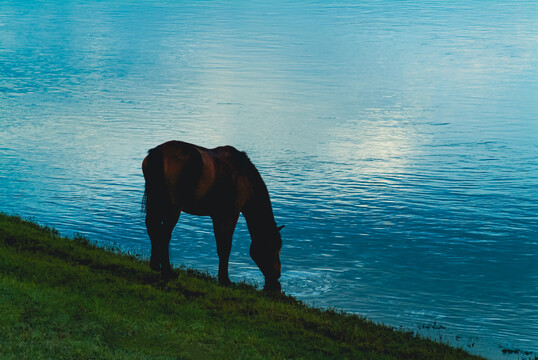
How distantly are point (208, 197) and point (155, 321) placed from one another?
10.4 feet

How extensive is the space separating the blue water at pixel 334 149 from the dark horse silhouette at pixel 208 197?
9.04 feet

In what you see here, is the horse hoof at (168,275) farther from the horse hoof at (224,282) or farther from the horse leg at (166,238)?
the horse hoof at (224,282)

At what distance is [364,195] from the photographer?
88.1 feet

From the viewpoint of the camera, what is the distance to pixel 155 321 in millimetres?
10492

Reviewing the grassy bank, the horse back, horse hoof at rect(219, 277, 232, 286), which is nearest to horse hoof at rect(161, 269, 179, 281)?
the grassy bank

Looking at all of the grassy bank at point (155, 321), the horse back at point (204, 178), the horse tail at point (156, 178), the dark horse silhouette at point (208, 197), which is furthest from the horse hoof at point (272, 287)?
the horse tail at point (156, 178)

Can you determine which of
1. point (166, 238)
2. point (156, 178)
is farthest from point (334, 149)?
point (156, 178)

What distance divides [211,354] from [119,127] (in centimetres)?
3099

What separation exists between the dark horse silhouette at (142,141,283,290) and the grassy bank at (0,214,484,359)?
0.66m

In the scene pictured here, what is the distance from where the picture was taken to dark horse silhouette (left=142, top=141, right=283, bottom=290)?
1267 cm

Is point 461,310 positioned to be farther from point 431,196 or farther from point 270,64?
point 270,64

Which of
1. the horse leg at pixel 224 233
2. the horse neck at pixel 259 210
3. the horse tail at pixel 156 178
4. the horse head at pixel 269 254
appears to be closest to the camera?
the horse tail at pixel 156 178

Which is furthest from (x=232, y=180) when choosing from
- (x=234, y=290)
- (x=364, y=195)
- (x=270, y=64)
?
(x=270, y=64)

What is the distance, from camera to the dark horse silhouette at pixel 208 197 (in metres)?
12.7
